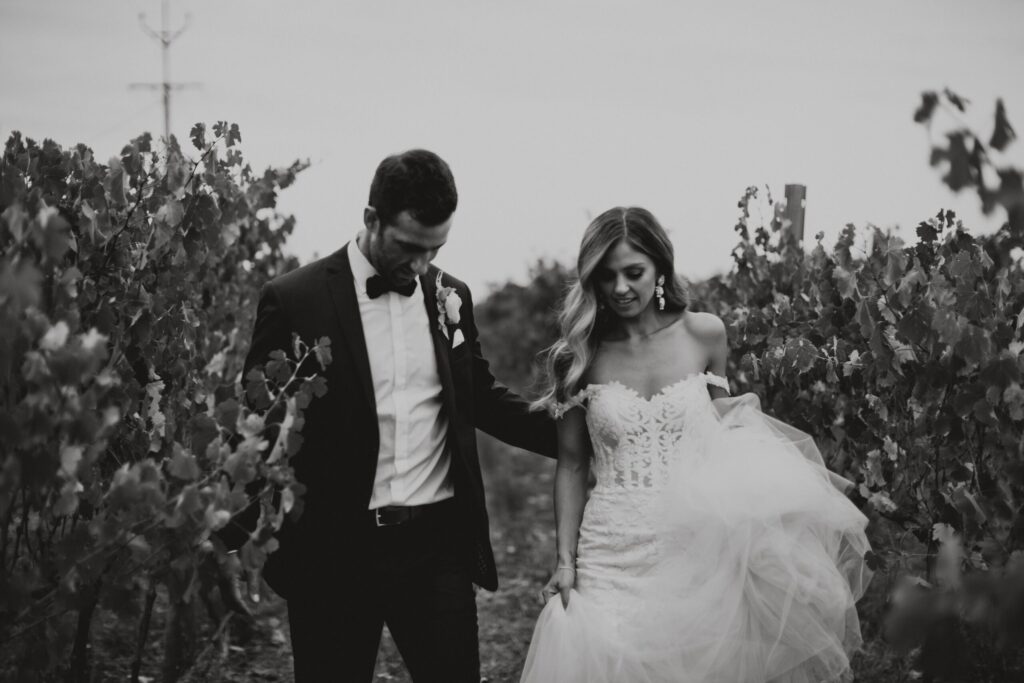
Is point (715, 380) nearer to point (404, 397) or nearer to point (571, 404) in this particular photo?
point (571, 404)

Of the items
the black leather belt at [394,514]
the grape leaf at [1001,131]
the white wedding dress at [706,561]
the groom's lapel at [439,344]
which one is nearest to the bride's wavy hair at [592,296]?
the white wedding dress at [706,561]

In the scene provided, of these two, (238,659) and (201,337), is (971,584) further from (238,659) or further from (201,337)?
(238,659)

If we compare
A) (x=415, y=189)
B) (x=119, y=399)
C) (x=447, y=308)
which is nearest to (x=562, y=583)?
(x=447, y=308)

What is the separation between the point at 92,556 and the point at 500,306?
15195 millimetres

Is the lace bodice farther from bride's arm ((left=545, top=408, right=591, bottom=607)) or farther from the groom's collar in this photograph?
the groom's collar

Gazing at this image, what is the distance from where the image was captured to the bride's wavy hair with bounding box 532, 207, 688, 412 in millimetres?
3861

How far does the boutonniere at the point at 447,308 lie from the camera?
3.47m

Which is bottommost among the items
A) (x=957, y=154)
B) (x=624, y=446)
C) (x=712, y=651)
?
(x=712, y=651)

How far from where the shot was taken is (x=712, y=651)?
3172 mm

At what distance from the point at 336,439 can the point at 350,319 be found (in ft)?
1.37

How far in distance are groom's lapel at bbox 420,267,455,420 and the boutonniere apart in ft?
0.05

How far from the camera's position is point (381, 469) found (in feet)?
10.7

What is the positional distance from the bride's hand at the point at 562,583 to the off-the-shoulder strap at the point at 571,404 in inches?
24.3

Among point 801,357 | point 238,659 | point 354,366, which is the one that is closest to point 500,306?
point 238,659
